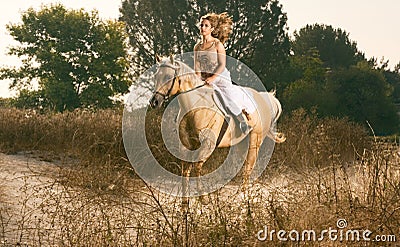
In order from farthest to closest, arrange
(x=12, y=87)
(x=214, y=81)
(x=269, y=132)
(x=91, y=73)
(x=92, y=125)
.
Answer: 1. (x=12, y=87)
2. (x=91, y=73)
3. (x=92, y=125)
4. (x=269, y=132)
5. (x=214, y=81)

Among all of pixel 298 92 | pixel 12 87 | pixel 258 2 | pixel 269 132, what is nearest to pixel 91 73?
pixel 12 87

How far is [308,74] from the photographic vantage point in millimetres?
37312

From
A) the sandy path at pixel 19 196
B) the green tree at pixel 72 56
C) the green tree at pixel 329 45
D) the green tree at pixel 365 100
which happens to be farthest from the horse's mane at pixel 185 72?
the green tree at pixel 329 45

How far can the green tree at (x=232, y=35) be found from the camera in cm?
3375

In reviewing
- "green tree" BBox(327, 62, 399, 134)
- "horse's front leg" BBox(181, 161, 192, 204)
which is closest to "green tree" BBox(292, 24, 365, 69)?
"green tree" BBox(327, 62, 399, 134)

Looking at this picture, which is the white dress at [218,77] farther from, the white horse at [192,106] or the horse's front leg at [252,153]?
the horse's front leg at [252,153]

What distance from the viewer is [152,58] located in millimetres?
A: 33938

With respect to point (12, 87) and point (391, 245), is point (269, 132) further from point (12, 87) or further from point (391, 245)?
point (12, 87)

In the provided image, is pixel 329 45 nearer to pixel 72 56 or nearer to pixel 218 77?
pixel 72 56

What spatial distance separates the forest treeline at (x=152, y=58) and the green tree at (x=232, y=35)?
53mm

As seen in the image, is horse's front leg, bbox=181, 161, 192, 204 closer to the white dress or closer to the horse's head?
the horse's head

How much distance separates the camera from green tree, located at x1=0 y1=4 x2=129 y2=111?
37.1m

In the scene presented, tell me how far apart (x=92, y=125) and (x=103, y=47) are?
2616cm

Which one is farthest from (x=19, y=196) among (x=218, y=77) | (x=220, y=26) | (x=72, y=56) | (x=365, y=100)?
(x=72, y=56)
